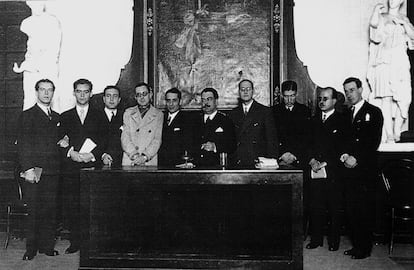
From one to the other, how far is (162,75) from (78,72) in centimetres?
105

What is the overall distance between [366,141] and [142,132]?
2104mm

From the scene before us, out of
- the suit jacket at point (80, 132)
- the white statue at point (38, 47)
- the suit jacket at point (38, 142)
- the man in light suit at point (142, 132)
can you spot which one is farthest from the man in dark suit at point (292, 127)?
the white statue at point (38, 47)

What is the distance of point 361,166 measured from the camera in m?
5.11

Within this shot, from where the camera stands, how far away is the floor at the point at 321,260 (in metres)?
4.73

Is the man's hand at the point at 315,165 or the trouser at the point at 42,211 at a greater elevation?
the man's hand at the point at 315,165

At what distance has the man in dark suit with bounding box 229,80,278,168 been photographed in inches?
208

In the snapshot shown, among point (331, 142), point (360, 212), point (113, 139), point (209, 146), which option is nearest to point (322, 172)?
point (331, 142)

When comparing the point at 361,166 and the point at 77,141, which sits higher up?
the point at 77,141

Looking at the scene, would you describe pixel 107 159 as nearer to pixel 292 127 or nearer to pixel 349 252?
pixel 292 127

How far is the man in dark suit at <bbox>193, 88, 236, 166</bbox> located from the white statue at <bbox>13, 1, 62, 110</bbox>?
2229 millimetres

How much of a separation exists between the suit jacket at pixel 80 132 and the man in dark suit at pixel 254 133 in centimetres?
133

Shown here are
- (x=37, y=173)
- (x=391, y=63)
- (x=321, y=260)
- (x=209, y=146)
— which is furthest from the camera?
(x=391, y=63)

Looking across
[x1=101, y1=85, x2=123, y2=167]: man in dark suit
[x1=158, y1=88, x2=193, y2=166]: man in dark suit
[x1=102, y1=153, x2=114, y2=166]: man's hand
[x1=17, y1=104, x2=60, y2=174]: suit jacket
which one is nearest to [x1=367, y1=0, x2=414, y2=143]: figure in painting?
[x1=158, y1=88, x2=193, y2=166]: man in dark suit

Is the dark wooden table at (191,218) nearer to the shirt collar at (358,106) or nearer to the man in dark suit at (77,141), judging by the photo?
the man in dark suit at (77,141)
